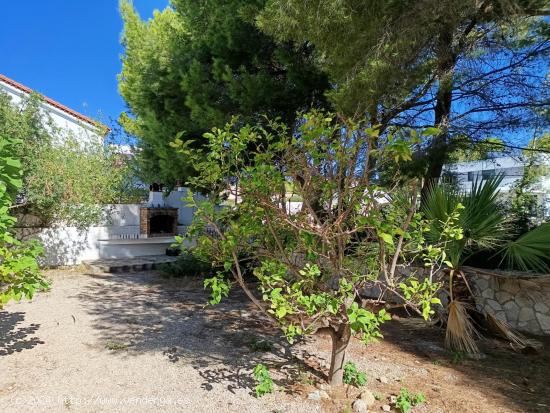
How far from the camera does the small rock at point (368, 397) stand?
2.99 metres

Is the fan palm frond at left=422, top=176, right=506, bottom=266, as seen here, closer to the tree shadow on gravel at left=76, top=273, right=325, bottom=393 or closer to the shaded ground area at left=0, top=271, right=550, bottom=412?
the shaded ground area at left=0, top=271, right=550, bottom=412

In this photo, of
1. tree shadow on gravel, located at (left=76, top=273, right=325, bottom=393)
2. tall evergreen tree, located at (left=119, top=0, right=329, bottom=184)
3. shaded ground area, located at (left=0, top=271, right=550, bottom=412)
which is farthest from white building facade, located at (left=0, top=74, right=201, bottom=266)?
shaded ground area, located at (left=0, top=271, right=550, bottom=412)

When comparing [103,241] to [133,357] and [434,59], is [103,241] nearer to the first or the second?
[133,357]

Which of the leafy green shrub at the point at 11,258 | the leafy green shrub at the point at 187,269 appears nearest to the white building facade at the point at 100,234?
the leafy green shrub at the point at 187,269

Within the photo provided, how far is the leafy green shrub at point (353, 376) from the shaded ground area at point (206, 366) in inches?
4.9

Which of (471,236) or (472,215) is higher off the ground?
(472,215)

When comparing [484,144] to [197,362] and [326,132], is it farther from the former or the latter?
[197,362]

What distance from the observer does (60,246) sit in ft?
34.1

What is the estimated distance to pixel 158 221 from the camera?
13180 mm

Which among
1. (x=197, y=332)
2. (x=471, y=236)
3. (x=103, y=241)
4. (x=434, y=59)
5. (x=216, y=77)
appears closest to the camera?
(x=471, y=236)

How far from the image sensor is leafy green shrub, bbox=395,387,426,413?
2.87m

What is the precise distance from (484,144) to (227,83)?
180 inches

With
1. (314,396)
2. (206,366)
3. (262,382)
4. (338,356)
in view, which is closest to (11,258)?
(206,366)

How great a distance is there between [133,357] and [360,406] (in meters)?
2.34
